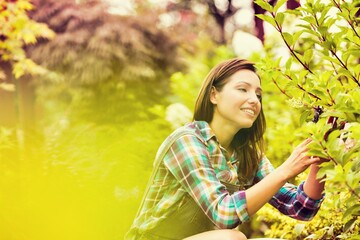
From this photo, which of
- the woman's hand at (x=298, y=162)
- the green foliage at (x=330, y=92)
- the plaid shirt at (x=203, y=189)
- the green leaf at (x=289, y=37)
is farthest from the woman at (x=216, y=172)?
the green leaf at (x=289, y=37)

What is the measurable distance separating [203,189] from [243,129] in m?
0.47

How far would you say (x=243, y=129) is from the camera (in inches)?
92.4

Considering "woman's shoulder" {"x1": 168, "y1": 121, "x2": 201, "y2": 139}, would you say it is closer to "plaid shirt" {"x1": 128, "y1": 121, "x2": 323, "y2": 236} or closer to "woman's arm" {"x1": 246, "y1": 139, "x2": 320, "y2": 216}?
"plaid shirt" {"x1": 128, "y1": 121, "x2": 323, "y2": 236}

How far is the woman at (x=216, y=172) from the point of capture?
6.41 ft

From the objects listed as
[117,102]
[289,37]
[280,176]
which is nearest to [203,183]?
[280,176]

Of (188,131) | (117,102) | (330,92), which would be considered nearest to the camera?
(330,92)

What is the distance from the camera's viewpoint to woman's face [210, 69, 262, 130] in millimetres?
2129

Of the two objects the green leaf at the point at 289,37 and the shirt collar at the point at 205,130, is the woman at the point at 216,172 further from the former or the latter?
the green leaf at the point at 289,37

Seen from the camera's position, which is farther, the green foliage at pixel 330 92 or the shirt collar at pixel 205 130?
the shirt collar at pixel 205 130

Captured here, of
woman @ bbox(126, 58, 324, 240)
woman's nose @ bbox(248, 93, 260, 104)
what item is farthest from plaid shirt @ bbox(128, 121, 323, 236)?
woman's nose @ bbox(248, 93, 260, 104)

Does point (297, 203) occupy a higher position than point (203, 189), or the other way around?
point (203, 189)

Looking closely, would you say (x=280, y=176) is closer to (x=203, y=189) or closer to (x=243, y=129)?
(x=203, y=189)

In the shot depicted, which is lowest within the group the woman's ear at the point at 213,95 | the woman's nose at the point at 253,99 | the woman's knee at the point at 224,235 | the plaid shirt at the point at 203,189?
the woman's knee at the point at 224,235

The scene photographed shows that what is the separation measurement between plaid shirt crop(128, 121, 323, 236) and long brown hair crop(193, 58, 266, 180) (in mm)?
47
